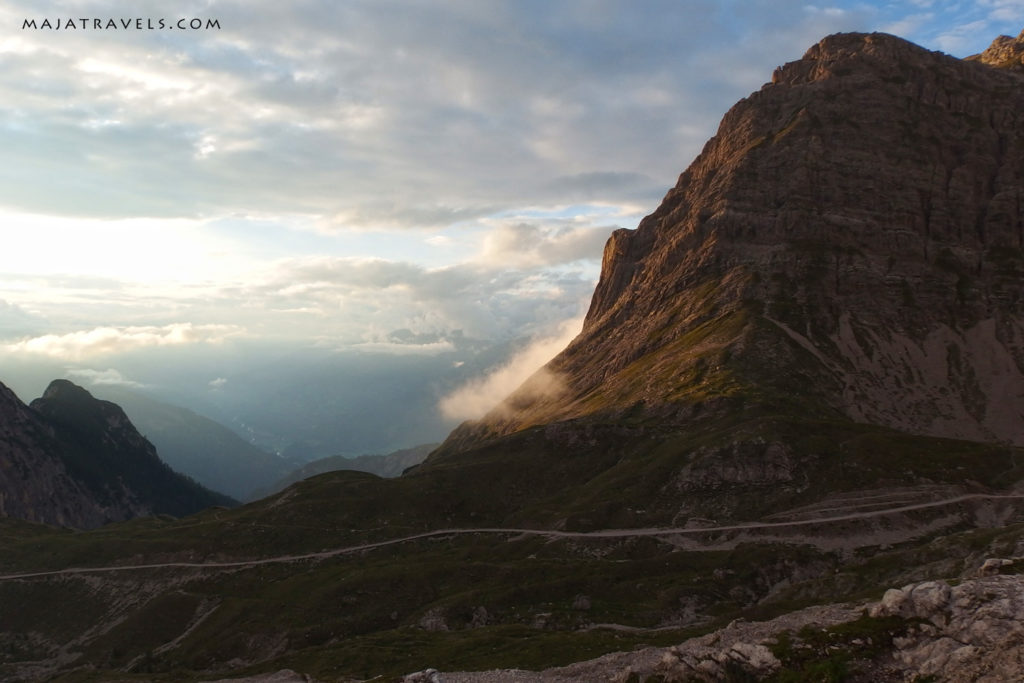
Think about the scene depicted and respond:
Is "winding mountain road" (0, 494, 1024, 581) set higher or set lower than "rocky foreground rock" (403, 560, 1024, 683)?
lower

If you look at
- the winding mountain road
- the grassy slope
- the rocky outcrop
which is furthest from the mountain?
the winding mountain road

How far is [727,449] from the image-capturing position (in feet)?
509

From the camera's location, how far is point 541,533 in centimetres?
14162

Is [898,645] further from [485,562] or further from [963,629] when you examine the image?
[485,562]

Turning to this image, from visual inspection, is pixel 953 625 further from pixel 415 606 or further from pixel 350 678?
pixel 415 606

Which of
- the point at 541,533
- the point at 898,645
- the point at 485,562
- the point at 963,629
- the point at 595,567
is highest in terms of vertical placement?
the point at 963,629

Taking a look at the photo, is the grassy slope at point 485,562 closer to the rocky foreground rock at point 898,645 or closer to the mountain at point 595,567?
the mountain at point 595,567

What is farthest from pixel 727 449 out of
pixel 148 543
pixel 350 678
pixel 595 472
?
pixel 148 543

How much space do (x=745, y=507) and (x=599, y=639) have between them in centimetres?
6767

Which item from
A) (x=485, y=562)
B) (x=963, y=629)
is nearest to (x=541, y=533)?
(x=485, y=562)

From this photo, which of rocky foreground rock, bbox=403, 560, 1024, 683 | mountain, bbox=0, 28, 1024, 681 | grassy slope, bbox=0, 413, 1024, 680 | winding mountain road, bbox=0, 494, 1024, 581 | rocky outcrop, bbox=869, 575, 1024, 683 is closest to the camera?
rocky outcrop, bbox=869, 575, 1024, 683

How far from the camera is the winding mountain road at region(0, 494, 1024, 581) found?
4931 inches

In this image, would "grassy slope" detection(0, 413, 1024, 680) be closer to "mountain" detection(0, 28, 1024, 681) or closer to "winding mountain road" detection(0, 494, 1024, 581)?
"mountain" detection(0, 28, 1024, 681)

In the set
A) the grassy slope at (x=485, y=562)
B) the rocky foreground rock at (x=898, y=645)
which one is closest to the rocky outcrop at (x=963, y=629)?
the rocky foreground rock at (x=898, y=645)
